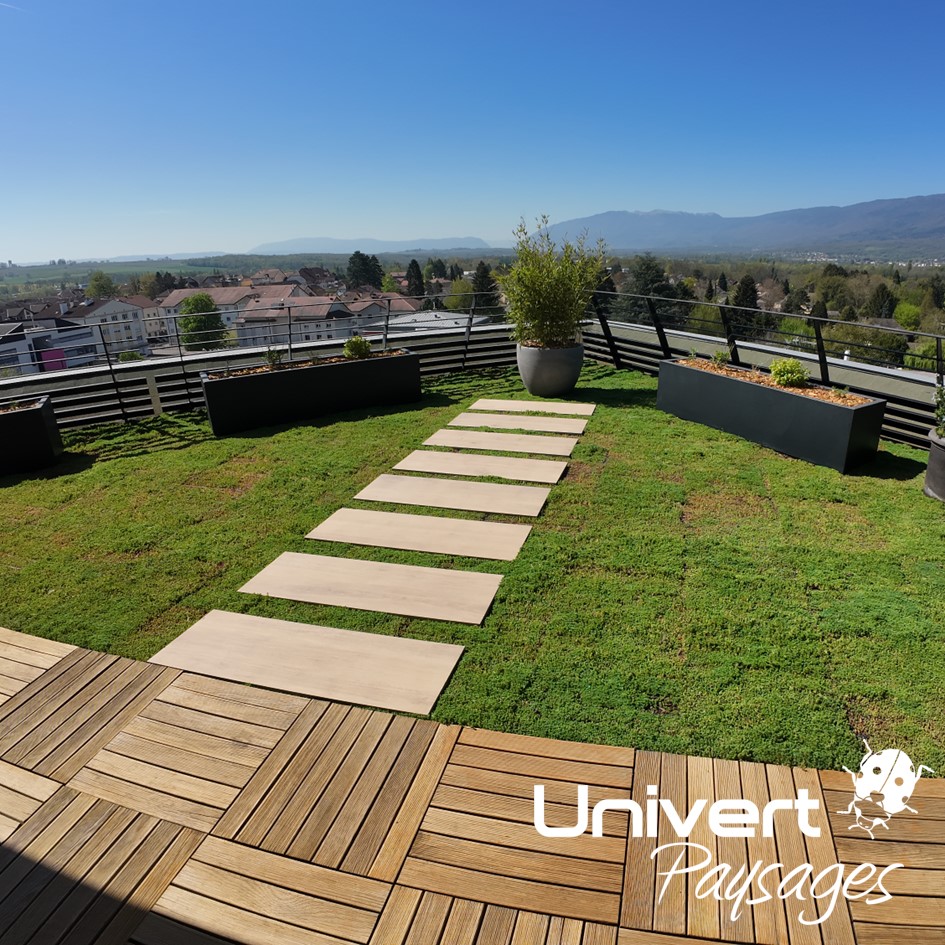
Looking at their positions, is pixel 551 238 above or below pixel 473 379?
above

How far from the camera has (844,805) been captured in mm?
1996

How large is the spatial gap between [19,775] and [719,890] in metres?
2.61

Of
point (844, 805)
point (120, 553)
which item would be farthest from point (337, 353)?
point (844, 805)

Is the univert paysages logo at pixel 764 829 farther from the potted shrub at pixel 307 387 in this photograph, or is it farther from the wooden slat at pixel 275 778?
the potted shrub at pixel 307 387

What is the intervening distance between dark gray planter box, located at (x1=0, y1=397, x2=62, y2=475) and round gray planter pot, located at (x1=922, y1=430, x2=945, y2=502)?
308 inches

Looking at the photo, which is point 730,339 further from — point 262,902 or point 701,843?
point 262,902

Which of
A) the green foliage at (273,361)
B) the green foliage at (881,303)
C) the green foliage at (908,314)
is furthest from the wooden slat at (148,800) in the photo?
the green foliage at (908,314)

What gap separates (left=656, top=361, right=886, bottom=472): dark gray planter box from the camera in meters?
4.84

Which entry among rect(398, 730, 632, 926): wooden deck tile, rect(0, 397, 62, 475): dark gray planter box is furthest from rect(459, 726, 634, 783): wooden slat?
rect(0, 397, 62, 475): dark gray planter box

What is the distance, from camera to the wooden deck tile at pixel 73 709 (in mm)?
2359

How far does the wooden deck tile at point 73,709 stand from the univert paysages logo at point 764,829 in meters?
1.88

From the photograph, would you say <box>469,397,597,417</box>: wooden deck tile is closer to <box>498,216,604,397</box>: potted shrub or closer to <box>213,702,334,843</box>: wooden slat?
<box>498,216,604,397</box>: potted shrub

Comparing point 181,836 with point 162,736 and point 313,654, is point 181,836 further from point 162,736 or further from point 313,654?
point 313,654

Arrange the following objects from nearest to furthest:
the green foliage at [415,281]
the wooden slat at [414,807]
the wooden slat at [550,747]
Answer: the wooden slat at [414,807], the wooden slat at [550,747], the green foliage at [415,281]
